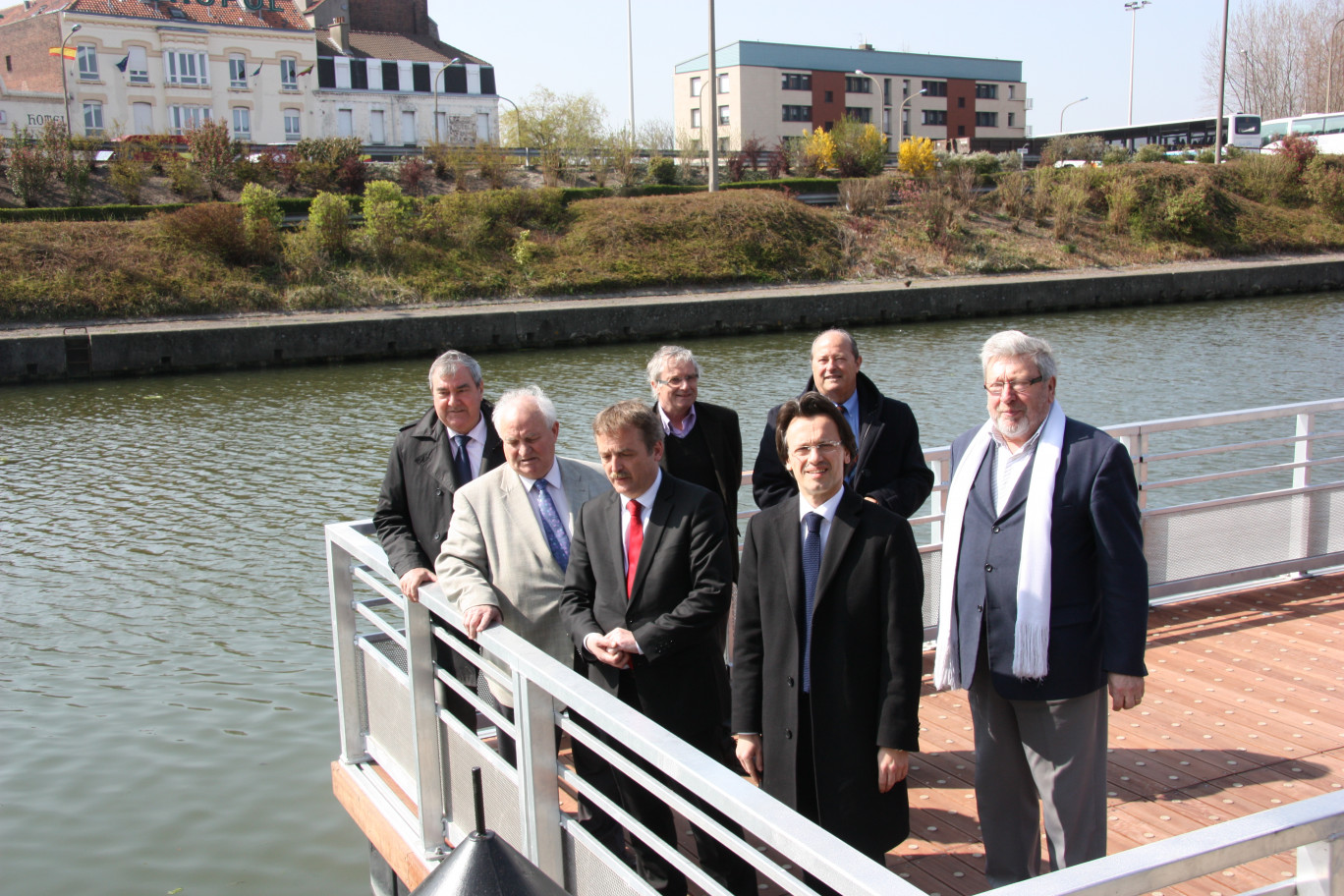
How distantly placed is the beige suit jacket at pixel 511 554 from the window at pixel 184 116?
6092 centimetres

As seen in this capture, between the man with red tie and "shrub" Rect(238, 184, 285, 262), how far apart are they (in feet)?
93.9

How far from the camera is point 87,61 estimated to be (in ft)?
180

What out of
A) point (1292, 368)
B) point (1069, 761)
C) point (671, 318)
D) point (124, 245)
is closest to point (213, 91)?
point (124, 245)

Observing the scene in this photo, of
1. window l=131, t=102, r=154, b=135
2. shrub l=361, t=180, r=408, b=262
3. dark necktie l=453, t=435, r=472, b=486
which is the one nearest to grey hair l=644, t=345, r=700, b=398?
dark necktie l=453, t=435, r=472, b=486

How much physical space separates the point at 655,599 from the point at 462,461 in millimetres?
1221

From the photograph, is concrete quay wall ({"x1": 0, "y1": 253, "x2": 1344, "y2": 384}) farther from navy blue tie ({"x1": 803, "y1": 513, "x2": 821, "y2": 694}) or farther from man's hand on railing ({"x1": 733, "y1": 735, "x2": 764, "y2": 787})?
navy blue tie ({"x1": 803, "y1": 513, "x2": 821, "y2": 694})

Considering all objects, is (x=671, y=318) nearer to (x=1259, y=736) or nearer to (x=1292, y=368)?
(x=1292, y=368)

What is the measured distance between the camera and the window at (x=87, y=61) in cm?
5434

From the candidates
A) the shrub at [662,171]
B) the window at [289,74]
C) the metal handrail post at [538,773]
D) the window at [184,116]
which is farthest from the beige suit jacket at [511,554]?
the window at [289,74]

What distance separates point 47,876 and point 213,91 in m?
60.7

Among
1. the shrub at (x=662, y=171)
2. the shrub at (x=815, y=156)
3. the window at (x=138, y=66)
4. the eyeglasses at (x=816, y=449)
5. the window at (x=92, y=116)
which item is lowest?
the eyeglasses at (x=816, y=449)

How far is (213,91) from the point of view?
58.2 meters

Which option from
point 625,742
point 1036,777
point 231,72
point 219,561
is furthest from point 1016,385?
point 231,72

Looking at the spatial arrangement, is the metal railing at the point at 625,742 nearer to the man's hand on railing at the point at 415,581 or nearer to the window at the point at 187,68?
the man's hand on railing at the point at 415,581
